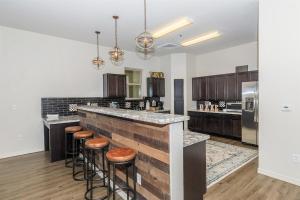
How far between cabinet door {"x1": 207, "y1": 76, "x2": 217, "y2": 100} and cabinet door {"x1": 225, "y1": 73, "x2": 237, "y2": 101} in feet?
1.57

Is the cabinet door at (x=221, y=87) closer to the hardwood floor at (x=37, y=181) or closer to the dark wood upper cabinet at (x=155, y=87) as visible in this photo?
the dark wood upper cabinet at (x=155, y=87)

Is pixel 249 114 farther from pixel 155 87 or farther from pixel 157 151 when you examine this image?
pixel 157 151

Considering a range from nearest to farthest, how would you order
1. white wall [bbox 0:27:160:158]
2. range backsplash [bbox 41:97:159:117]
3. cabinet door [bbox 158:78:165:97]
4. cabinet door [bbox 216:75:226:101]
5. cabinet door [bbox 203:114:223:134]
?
white wall [bbox 0:27:160:158], range backsplash [bbox 41:97:159:117], cabinet door [bbox 203:114:223:134], cabinet door [bbox 216:75:226:101], cabinet door [bbox 158:78:165:97]

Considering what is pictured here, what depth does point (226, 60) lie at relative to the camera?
20.0 ft

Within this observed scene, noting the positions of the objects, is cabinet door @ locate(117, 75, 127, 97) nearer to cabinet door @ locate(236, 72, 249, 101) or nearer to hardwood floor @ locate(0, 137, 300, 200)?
hardwood floor @ locate(0, 137, 300, 200)

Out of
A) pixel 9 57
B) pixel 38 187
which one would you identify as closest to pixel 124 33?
pixel 9 57

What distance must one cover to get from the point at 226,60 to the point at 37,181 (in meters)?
6.32

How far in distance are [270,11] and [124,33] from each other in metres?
3.18

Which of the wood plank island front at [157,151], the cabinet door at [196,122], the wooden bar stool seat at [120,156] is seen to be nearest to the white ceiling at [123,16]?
the wood plank island front at [157,151]

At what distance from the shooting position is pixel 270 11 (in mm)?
2828

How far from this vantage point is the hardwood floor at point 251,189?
235 cm

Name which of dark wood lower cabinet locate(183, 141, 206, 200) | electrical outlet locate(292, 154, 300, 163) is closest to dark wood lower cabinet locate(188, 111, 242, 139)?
electrical outlet locate(292, 154, 300, 163)

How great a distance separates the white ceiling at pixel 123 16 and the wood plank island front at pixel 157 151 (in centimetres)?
225

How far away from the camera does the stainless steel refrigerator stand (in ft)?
14.8
